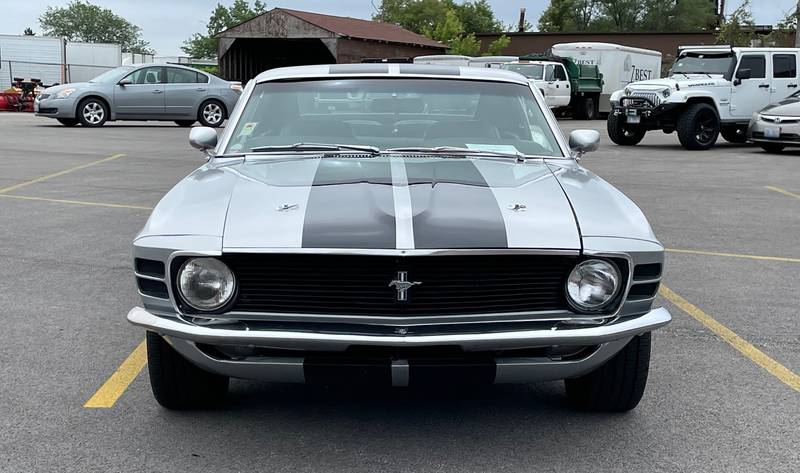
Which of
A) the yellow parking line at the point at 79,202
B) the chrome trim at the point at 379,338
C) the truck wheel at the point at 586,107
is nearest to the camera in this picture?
the chrome trim at the point at 379,338

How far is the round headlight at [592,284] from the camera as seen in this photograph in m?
3.24

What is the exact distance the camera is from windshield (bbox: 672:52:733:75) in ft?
61.5

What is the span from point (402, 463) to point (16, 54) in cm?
4025

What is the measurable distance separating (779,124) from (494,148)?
14.8m

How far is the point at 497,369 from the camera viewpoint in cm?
321

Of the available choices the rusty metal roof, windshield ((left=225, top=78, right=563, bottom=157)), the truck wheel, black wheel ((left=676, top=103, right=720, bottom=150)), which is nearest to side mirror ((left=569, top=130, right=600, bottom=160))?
windshield ((left=225, top=78, right=563, bottom=157))

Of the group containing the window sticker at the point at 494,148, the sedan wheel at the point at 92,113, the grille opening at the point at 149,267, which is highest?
the window sticker at the point at 494,148

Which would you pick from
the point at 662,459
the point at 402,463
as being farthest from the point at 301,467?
the point at 662,459

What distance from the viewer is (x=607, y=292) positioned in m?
3.28

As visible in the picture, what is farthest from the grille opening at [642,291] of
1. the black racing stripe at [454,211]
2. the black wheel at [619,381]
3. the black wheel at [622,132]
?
the black wheel at [622,132]

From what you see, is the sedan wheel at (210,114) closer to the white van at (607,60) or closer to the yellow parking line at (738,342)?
the white van at (607,60)

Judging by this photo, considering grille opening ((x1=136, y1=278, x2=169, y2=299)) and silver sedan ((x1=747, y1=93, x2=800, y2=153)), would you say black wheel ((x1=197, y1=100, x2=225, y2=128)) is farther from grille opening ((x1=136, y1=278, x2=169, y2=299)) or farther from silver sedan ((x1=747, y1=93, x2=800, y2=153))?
grille opening ((x1=136, y1=278, x2=169, y2=299))

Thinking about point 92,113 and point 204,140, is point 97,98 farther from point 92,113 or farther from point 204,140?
point 204,140

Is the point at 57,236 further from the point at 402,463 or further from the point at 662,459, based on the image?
the point at 662,459
